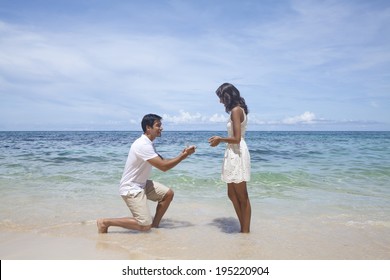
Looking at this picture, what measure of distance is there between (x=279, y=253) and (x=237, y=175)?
3.96ft

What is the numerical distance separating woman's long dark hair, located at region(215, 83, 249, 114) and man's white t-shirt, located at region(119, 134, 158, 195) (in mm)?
1263

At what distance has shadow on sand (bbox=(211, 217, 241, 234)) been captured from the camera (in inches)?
211

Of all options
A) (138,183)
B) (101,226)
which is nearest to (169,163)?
(138,183)

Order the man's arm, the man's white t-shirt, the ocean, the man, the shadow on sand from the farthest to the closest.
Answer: the shadow on sand, the man, the man's white t-shirt, the man's arm, the ocean

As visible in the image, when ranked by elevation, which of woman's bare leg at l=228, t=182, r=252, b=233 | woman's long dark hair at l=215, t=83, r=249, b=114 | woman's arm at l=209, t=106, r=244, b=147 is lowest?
woman's bare leg at l=228, t=182, r=252, b=233

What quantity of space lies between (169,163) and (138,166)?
570 mm

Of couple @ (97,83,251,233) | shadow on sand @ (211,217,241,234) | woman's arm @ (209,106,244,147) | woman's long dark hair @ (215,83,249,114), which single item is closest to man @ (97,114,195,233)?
couple @ (97,83,251,233)

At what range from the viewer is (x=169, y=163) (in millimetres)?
4688

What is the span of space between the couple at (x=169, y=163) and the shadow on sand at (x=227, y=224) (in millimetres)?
270

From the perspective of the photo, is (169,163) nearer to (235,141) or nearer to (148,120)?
(148,120)

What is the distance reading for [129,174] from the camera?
16.5 feet

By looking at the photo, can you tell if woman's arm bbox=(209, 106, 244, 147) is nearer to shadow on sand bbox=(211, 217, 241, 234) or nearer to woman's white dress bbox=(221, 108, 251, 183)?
woman's white dress bbox=(221, 108, 251, 183)

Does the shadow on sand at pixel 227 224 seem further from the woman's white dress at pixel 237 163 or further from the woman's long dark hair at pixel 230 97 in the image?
the woman's long dark hair at pixel 230 97

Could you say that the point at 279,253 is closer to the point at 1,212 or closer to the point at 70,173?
the point at 1,212
